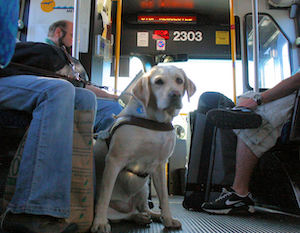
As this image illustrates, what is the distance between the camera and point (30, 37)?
3.26m

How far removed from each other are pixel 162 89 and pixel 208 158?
910 millimetres

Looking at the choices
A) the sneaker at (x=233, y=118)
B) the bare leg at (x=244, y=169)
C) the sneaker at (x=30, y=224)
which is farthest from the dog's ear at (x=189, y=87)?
the sneaker at (x=30, y=224)

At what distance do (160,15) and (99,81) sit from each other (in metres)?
1.99

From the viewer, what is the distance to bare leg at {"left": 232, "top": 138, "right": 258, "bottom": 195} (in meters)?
1.81

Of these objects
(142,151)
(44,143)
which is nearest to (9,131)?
(44,143)

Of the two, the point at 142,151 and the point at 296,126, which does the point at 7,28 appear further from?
the point at 296,126

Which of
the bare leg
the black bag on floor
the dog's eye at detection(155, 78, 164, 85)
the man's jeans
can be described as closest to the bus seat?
the man's jeans

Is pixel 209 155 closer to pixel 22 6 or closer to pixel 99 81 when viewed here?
pixel 99 81

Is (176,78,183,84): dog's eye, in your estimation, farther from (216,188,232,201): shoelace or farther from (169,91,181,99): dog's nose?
(216,188,232,201): shoelace

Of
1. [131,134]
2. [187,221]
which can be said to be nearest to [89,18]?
[131,134]

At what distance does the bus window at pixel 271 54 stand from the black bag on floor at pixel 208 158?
2271 mm

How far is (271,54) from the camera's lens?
167 inches

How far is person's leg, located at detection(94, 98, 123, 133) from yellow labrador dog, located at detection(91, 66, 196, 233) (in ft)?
1.93

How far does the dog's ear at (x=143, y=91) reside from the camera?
54.6 inches
